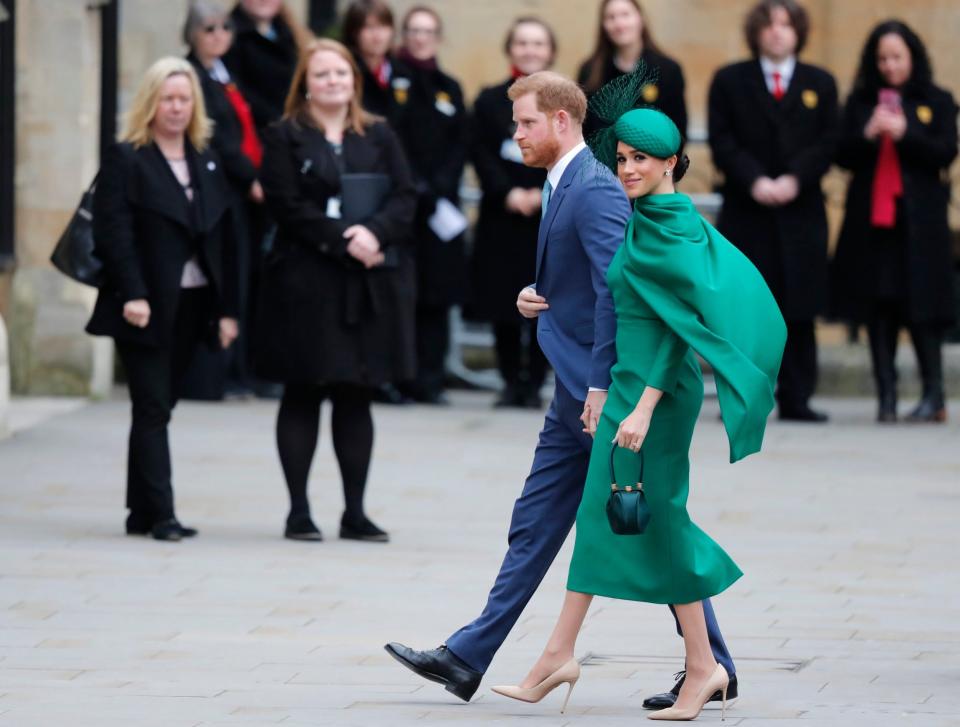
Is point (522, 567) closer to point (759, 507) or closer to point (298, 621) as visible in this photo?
point (298, 621)

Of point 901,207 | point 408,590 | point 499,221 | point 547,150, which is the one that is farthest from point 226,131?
point 547,150

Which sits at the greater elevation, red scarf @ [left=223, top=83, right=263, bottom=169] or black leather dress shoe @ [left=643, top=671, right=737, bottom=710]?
red scarf @ [left=223, top=83, right=263, bottom=169]

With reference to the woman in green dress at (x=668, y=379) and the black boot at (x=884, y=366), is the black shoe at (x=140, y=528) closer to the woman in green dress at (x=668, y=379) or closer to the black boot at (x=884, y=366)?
the woman in green dress at (x=668, y=379)

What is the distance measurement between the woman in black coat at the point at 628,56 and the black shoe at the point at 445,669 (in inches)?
275

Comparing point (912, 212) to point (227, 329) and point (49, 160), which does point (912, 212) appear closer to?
point (49, 160)

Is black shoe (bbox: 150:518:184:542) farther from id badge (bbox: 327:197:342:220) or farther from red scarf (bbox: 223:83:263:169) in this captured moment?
red scarf (bbox: 223:83:263:169)

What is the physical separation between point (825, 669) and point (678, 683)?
2.19ft

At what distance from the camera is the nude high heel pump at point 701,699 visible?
239 inches

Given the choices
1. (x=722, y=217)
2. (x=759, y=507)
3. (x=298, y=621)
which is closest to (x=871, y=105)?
(x=722, y=217)

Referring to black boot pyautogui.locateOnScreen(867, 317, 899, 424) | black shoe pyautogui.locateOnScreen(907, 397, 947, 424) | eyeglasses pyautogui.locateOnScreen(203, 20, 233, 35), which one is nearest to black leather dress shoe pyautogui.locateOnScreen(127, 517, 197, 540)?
eyeglasses pyautogui.locateOnScreen(203, 20, 233, 35)

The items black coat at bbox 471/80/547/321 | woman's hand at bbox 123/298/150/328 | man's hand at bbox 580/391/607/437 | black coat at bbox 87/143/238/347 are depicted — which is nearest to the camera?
man's hand at bbox 580/391/607/437

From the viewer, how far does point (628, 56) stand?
517 inches

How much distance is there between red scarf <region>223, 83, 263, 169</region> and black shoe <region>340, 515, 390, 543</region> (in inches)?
165

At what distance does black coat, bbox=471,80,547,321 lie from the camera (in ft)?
43.9
